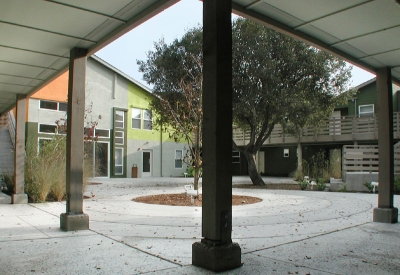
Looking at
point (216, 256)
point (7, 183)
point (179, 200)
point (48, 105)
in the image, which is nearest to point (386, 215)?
point (216, 256)

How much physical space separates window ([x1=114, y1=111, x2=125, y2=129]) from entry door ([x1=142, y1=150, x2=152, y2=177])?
288 cm

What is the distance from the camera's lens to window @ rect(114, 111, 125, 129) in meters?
24.5

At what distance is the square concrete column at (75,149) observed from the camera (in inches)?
219

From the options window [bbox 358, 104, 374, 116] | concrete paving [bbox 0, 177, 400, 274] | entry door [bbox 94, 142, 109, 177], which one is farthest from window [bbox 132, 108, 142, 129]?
concrete paving [bbox 0, 177, 400, 274]

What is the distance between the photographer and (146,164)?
26.4 metres

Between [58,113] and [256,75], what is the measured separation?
13425mm

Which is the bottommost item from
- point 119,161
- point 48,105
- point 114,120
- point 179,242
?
point 179,242

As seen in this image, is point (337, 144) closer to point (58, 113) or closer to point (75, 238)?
point (58, 113)

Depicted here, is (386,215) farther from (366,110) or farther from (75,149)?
(366,110)

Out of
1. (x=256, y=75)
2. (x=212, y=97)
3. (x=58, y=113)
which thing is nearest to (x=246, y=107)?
(x=256, y=75)

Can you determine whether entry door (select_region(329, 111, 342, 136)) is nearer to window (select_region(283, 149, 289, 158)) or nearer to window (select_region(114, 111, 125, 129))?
window (select_region(283, 149, 289, 158))

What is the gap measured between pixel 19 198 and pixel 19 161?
99cm

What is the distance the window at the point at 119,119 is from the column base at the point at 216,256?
2164cm

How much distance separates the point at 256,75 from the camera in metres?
14.3
